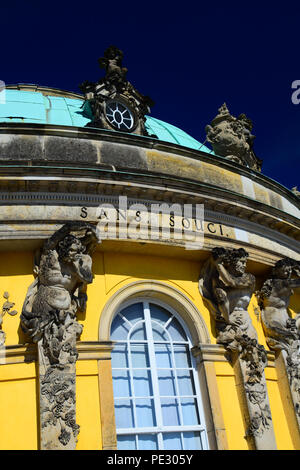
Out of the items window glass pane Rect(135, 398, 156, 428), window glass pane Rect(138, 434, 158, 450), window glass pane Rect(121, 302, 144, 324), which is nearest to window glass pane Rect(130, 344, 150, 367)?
window glass pane Rect(121, 302, 144, 324)

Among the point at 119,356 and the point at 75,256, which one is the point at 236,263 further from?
the point at 75,256

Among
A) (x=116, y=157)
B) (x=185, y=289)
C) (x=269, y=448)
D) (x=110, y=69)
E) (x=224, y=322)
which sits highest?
(x=110, y=69)

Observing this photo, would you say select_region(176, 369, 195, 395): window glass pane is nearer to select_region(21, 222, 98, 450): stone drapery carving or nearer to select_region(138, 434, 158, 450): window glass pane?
select_region(138, 434, 158, 450): window glass pane

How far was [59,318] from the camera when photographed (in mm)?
8617

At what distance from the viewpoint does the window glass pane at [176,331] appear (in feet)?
33.8

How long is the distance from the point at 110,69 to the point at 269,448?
910 cm

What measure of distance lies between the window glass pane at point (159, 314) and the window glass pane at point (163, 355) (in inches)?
19.9

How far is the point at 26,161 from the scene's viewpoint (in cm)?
948

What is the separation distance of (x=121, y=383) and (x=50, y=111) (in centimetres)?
732

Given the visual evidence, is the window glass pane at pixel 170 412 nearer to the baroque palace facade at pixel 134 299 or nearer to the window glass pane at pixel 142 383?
the baroque palace facade at pixel 134 299

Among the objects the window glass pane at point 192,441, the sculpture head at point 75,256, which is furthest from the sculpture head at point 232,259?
the window glass pane at point 192,441

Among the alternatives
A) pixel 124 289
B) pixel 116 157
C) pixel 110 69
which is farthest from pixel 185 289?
pixel 110 69

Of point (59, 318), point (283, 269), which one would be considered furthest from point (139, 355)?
point (283, 269)

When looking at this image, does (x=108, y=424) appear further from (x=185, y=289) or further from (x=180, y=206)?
(x=180, y=206)
